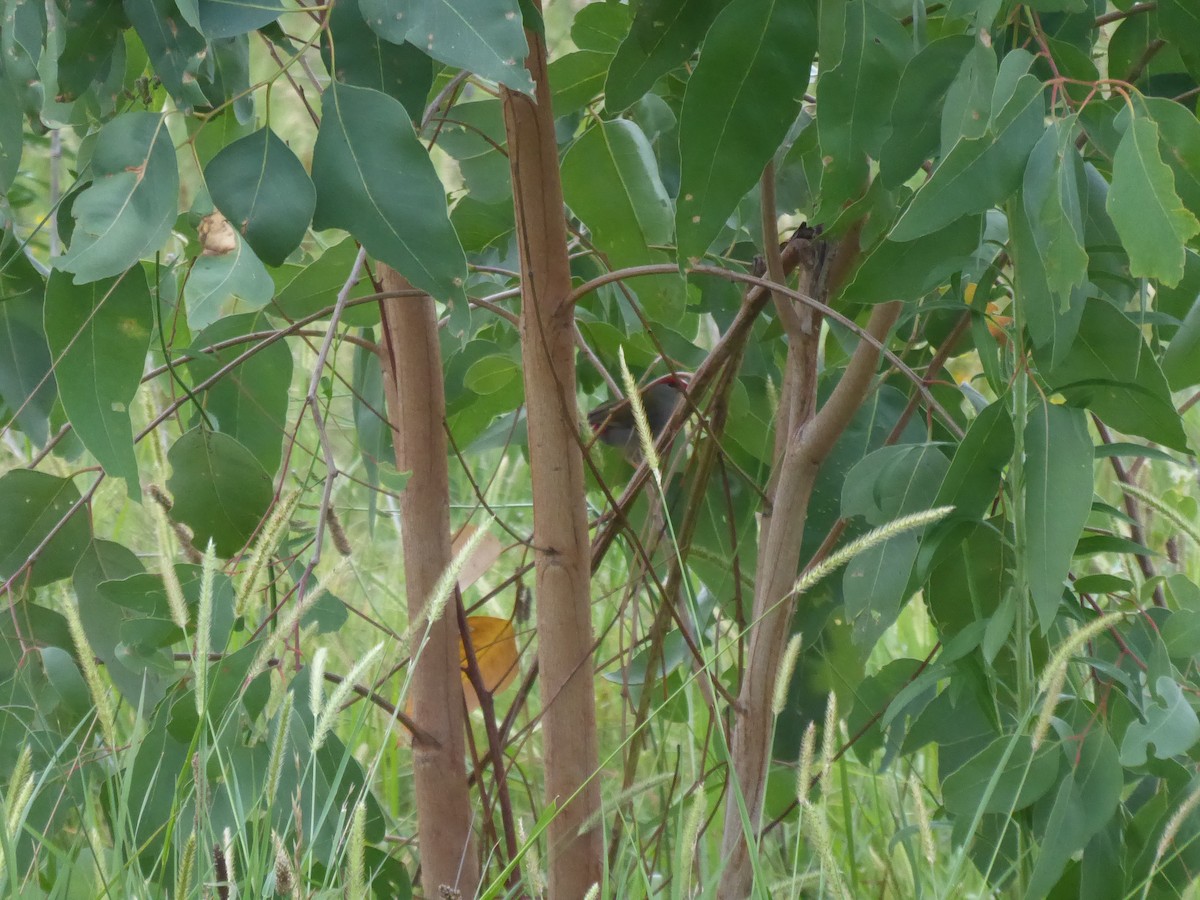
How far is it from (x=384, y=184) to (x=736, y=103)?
20cm

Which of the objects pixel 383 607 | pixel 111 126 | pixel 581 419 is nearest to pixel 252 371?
pixel 581 419

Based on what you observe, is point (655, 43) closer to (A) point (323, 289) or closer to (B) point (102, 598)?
(A) point (323, 289)

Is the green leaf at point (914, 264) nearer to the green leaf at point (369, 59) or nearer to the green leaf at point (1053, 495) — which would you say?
the green leaf at point (1053, 495)

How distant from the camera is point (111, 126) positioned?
0.69 m

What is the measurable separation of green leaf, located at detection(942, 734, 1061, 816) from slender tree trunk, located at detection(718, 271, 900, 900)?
0.61 ft

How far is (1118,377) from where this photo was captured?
0.81 meters

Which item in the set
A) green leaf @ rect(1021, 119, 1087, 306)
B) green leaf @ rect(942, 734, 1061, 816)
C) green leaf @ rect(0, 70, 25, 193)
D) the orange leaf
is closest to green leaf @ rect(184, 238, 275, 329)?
green leaf @ rect(0, 70, 25, 193)

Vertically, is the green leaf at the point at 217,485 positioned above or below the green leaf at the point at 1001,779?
above

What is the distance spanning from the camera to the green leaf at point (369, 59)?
26.3 inches

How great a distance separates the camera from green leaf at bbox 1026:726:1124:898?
795 millimetres

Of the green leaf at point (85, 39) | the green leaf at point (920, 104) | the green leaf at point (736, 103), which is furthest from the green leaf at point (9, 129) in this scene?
the green leaf at point (920, 104)

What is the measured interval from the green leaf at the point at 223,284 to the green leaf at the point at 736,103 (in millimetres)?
233

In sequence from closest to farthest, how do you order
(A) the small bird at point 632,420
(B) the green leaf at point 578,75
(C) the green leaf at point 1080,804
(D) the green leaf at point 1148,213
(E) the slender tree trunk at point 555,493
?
(D) the green leaf at point 1148,213, (C) the green leaf at point 1080,804, (E) the slender tree trunk at point 555,493, (B) the green leaf at point 578,75, (A) the small bird at point 632,420

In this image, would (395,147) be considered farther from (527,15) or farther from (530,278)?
(530,278)
